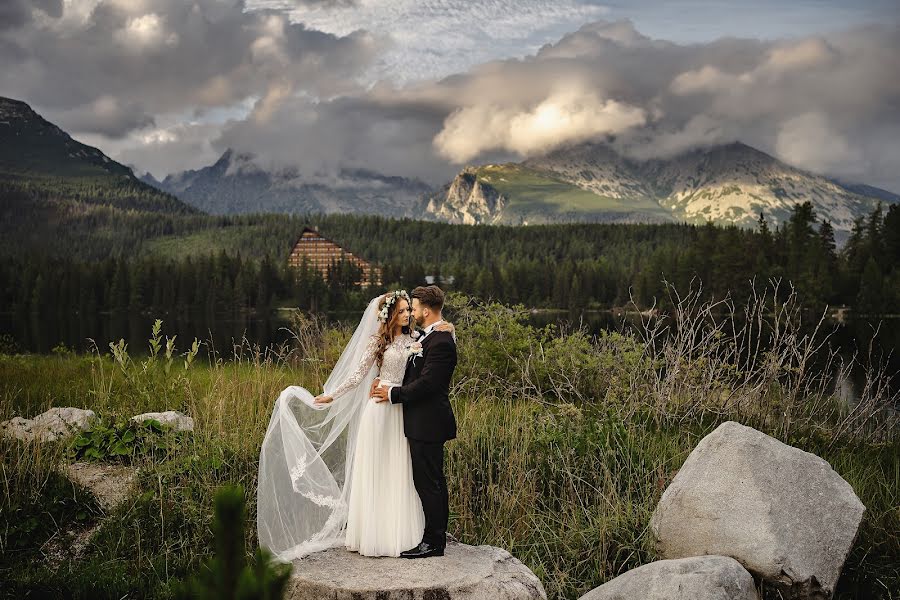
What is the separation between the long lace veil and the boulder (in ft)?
11.1

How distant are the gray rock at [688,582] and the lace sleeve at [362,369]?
2559 millimetres

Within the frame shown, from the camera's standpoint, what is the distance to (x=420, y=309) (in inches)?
246

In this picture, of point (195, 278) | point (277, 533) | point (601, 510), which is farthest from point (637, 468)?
point (195, 278)

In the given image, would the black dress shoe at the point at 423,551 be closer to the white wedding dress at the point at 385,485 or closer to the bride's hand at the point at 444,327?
A: the white wedding dress at the point at 385,485

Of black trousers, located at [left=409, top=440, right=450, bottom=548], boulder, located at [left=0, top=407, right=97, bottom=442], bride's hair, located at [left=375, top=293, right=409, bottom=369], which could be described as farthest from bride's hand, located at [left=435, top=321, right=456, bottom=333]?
boulder, located at [left=0, top=407, right=97, bottom=442]

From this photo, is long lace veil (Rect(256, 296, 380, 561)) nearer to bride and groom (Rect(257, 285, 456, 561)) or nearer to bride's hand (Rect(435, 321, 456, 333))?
bride and groom (Rect(257, 285, 456, 561))

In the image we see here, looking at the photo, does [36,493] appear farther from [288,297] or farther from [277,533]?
[288,297]

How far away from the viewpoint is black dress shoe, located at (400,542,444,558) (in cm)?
613

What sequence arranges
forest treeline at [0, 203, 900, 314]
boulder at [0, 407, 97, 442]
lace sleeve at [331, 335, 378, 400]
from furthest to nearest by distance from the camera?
forest treeline at [0, 203, 900, 314] < boulder at [0, 407, 97, 442] < lace sleeve at [331, 335, 378, 400]

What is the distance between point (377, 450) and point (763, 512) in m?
3.23

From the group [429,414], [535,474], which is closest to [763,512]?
[535,474]

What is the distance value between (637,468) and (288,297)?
382 feet

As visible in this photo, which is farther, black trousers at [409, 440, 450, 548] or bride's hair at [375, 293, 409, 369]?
bride's hair at [375, 293, 409, 369]

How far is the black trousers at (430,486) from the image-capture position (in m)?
6.16
